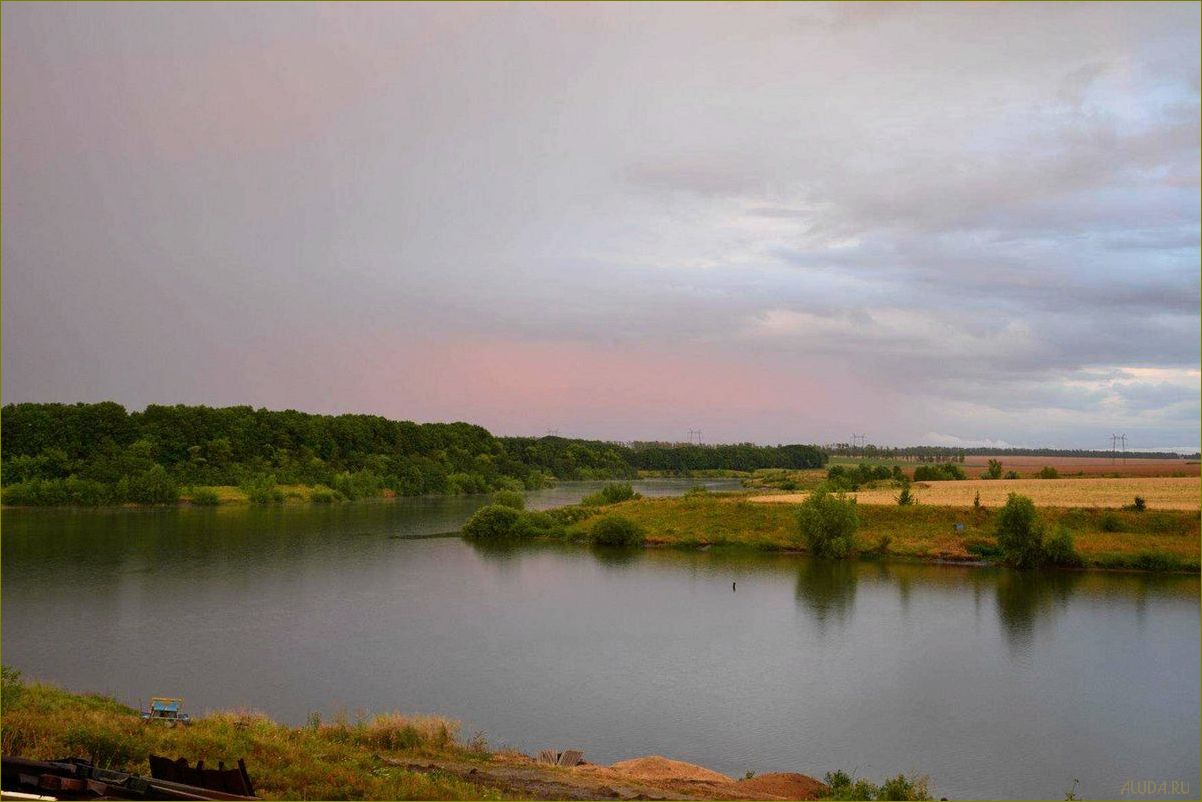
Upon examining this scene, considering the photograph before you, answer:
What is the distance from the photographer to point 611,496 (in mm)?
77812

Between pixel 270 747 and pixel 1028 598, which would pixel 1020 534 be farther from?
pixel 270 747

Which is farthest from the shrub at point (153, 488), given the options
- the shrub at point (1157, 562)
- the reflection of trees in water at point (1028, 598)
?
the shrub at point (1157, 562)

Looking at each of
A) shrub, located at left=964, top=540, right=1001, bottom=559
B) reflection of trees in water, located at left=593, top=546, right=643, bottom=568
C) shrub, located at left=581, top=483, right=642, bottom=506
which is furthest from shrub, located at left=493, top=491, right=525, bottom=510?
shrub, located at left=964, top=540, right=1001, bottom=559

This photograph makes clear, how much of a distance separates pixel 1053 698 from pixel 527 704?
16.4 meters

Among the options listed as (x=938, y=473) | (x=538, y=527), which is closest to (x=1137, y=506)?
(x=938, y=473)

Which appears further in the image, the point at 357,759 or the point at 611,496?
the point at 611,496

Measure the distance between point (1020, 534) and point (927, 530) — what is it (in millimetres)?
7458

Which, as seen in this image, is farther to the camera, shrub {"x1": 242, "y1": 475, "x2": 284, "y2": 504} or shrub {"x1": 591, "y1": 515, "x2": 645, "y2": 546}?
shrub {"x1": 242, "y1": 475, "x2": 284, "y2": 504}

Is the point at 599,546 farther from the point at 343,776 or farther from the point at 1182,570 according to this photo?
the point at 343,776

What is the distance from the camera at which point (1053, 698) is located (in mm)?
25625

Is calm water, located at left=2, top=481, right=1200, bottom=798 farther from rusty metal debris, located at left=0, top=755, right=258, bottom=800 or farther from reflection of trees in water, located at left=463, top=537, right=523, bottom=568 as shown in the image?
rusty metal debris, located at left=0, top=755, right=258, bottom=800

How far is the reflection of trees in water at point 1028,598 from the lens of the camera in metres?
34.8

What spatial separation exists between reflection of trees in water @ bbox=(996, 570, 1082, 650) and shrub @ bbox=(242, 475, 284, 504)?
75.3m

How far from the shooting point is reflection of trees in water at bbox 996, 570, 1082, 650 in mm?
34844
